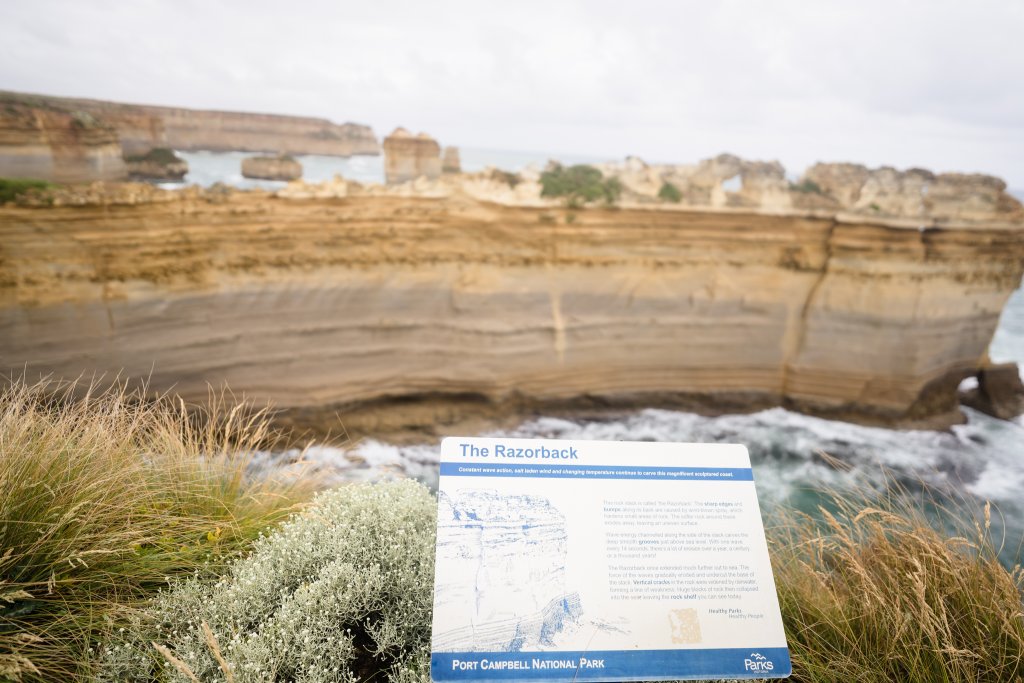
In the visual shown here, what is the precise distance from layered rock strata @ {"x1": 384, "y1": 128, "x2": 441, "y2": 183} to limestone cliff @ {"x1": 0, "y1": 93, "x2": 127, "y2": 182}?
6443 millimetres

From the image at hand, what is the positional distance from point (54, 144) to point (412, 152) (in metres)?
7.81

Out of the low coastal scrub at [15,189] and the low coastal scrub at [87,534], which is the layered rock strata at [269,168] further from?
the low coastal scrub at [87,534]

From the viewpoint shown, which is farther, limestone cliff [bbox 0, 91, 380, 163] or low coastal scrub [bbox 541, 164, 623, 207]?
limestone cliff [bbox 0, 91, 380, 163]

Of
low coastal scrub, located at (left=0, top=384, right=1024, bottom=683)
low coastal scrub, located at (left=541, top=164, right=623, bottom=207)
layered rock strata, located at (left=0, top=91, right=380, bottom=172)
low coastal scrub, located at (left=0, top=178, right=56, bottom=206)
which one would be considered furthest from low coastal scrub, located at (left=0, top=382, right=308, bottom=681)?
layered rock strata, located at (left=0, top=91, right=380, bottom=172)

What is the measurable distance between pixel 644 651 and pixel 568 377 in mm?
7937

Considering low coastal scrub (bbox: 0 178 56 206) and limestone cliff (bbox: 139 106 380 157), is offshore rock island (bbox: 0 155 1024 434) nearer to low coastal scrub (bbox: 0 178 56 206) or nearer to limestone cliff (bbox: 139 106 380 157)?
low coastal scrub (bbox: 0 178 56 206)

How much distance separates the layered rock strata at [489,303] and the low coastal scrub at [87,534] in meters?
5.47

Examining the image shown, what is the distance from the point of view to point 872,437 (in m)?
9.91

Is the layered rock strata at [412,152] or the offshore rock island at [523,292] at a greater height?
the layered rock strata at [412,152]

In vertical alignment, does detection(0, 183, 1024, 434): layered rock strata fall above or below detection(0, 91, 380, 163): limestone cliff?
below

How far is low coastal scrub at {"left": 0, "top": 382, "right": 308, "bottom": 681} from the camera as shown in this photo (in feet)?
6.50

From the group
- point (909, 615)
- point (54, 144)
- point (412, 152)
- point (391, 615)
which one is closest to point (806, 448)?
point (909, 615)

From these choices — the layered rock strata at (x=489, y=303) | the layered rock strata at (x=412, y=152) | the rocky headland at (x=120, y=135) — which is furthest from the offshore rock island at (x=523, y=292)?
the layered rock strata at (x=412, y=152)

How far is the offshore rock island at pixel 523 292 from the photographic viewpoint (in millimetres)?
7629
